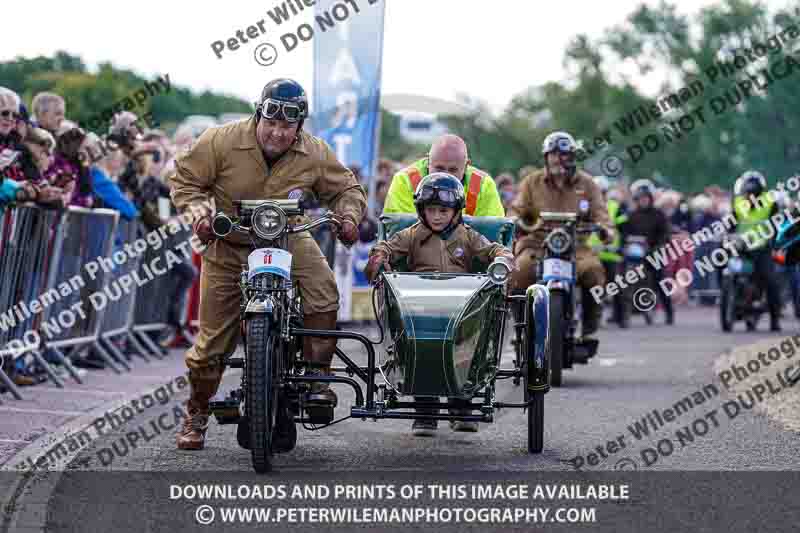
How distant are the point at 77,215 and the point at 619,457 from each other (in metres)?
5.82

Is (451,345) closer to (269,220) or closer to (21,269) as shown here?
(269,220)

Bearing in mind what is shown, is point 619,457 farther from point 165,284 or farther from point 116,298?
point 165,284

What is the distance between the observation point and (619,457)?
8.79 meters

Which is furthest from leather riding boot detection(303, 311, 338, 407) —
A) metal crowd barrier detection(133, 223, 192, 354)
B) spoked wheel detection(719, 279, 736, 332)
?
spoked wheel detection(719, 279, 736, 332)

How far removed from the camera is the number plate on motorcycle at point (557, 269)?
42.9ft

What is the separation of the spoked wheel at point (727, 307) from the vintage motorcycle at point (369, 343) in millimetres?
14270

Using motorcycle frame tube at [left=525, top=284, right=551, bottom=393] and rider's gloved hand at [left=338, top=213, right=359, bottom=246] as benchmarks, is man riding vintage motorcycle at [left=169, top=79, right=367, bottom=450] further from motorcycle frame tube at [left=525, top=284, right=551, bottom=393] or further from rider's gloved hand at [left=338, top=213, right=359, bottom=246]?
motorcycle frame tube at [left=525, top=284, right=551, bottom=393]

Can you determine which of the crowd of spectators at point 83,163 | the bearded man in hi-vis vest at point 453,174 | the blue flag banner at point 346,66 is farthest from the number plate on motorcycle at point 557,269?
the blue flag banner at point 346,66

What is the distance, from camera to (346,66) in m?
18.7

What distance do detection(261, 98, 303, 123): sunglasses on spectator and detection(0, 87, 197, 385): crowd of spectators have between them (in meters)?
2.31

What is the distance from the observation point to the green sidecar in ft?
26.8

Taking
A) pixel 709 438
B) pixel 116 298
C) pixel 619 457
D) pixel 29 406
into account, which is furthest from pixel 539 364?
pixel 116 298

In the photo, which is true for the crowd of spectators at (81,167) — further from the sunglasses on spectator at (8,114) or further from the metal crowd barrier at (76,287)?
the metal crowd barrier at (76,287)

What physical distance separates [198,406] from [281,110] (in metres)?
1.74
